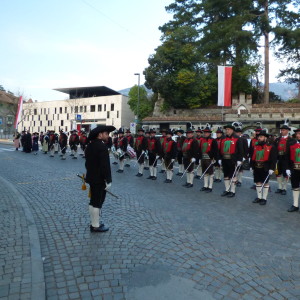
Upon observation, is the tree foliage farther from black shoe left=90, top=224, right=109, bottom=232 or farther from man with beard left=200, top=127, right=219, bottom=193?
black shoe left=90, top=224, right=109, bottom=232

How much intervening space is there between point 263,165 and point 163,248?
4381 millimetres

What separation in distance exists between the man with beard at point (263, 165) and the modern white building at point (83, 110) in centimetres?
4921

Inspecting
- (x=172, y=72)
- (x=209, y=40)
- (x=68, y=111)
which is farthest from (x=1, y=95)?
(x=209, y=40)

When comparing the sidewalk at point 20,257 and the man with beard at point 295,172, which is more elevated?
the man with beard at point 295,172

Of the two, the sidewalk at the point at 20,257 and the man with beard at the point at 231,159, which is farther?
the man with beard at the point at 231,159

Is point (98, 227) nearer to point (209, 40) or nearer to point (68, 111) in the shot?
point (209, 40)

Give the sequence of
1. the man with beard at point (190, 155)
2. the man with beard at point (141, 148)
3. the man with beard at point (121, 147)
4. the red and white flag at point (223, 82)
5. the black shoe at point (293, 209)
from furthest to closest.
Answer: the red and white flag at point (223, 82)
the man with beard at point (121, 147)
the man with beard at point (141, 148)
the man with beard at point (190, 155)
the black shoe at point (293, 209)

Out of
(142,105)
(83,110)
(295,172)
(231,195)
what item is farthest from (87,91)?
(295,172)

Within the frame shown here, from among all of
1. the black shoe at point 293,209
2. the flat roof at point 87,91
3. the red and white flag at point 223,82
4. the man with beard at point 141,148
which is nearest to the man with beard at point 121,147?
the man with beard at point 141,148

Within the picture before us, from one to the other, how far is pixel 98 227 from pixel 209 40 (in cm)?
3291

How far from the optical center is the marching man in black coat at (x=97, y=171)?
5164mm

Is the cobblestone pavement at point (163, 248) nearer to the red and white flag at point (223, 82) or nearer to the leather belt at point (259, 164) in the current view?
the leather belt at point (259, 164)

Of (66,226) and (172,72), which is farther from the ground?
(172,72)

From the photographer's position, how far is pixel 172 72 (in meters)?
36.4
